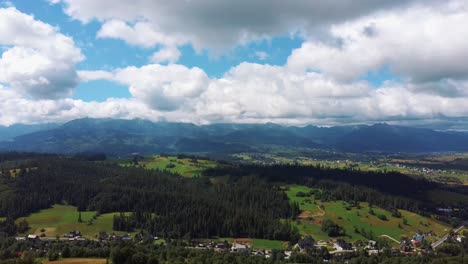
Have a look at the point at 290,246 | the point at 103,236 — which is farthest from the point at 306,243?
the point at 103,236

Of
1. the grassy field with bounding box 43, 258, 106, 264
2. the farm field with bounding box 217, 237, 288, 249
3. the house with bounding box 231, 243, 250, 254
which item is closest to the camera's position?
the grassy field with bounding box 43, 258, 106, 264

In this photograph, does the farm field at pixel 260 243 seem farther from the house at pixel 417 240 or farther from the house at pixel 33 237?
the house at pixel 33 237

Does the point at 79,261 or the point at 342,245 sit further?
the point at 342,245

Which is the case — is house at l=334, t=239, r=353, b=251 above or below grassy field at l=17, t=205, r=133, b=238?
below

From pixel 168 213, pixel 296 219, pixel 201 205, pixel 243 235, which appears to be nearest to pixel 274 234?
Answer: pixel 243 235

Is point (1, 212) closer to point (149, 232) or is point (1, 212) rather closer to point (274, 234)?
point (149, 232)

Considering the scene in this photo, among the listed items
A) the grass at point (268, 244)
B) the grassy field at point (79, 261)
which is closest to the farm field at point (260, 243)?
the grass at point (268, 244)

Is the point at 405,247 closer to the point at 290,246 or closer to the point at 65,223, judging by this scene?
the point at 290,246

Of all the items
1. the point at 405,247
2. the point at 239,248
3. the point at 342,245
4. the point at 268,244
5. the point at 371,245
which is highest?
the point at 239,248

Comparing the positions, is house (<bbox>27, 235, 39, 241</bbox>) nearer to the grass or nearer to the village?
the village

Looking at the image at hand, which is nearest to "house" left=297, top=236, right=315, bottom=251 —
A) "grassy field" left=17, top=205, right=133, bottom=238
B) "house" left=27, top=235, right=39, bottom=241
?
"grassy field" left=17, top=205, right=133, bottom=238
